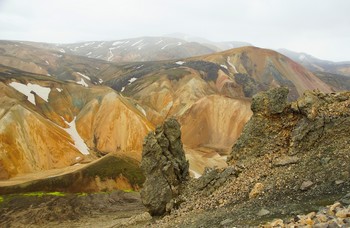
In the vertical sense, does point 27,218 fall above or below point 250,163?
below

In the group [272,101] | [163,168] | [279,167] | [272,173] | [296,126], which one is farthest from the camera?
[163,168]

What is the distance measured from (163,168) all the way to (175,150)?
337 centimetres

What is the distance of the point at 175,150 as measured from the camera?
3959 cm

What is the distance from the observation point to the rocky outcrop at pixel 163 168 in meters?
34.4

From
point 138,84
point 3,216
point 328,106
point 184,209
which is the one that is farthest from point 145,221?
point 138,84

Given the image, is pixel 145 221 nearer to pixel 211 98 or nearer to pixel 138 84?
pixel 211 98

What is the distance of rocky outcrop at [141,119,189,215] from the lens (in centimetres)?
3441

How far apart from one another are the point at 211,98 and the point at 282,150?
4303 inches

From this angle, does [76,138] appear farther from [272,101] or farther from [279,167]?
[279,167]

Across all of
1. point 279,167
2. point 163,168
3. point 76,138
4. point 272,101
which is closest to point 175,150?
point 163,168

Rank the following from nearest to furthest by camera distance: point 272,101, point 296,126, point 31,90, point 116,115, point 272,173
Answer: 1. point 272,173
2. point 296,126
3. point 272,101
4. point 116,115
5. point 31,90

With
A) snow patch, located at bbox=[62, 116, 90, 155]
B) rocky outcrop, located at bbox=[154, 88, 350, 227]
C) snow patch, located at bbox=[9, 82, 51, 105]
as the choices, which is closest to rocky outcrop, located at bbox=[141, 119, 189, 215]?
rocky outcrop, located at bbox=[154, 88, 350, 227]

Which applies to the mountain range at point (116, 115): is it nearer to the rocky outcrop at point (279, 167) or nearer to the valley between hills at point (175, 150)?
the valley between hills at point (175, 150)

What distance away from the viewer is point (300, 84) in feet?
628
